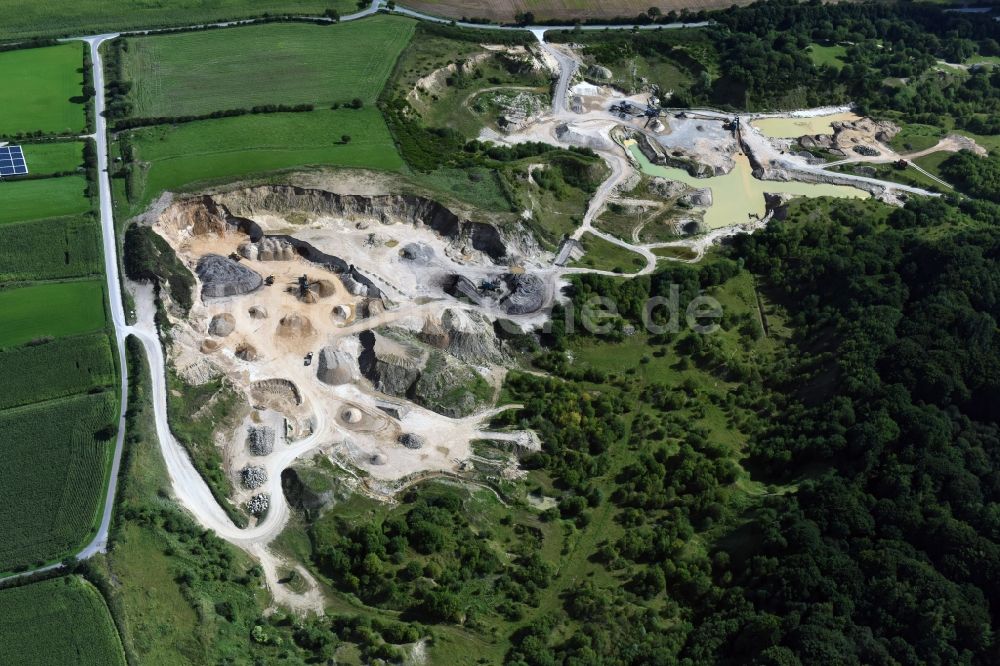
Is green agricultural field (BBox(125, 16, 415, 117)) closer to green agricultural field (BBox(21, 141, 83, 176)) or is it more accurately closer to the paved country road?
green agricultural field (BBox(21, 141, 83, 176))

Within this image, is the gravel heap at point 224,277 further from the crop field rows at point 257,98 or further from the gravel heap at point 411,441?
the gravel heap at point 411,441

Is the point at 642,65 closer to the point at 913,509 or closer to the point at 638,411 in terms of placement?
the point at 638,411

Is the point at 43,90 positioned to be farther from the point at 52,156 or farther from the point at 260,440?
the point at 260,440

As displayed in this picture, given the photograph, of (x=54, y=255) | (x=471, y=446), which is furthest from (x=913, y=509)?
(x=54, y=255)

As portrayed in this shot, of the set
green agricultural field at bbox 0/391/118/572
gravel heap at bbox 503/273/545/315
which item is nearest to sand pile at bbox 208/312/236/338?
green agricultural field at bbox 0/391/118/572

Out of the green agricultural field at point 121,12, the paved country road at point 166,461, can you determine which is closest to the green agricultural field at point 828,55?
the green agricultural field at point 121,12

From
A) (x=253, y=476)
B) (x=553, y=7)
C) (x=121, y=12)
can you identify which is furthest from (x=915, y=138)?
(x=121, y=12)
